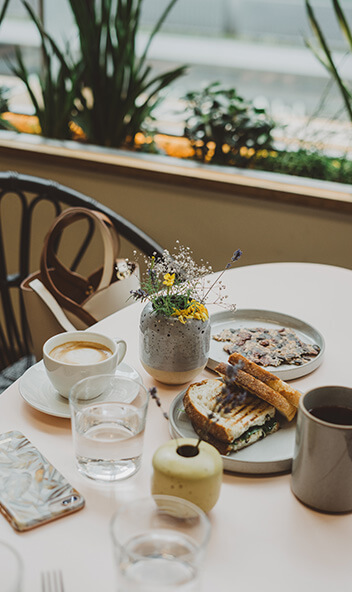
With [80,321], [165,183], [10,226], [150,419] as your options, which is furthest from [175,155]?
[150,419]

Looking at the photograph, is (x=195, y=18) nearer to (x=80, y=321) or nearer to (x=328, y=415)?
(x=80, y=321)

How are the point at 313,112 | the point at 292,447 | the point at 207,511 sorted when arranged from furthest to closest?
1. the point at 313,112
2. the point at 292,447
3. the point at 207,511

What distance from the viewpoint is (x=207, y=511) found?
0.86 meters

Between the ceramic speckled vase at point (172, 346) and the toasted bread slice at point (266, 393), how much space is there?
0.35ft

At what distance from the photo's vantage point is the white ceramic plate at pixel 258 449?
3.09ft

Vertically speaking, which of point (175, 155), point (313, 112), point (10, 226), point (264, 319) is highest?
point (313, 112)

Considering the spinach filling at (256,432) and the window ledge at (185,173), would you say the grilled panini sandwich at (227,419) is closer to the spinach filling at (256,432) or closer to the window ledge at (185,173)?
the spinach filling at (256,432)

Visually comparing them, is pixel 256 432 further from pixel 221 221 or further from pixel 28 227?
pixel 221 221

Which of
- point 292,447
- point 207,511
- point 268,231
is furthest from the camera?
point 268,231

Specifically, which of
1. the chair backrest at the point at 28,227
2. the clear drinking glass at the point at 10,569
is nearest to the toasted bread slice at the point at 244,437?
the clear drinking glass at the point at 10,569

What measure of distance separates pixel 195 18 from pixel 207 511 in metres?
2.37

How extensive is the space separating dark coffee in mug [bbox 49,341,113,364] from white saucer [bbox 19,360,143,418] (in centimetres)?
5

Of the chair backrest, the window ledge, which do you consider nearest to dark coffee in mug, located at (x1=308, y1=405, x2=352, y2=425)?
the chair backrest

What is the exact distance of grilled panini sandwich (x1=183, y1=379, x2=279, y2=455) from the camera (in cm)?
98
